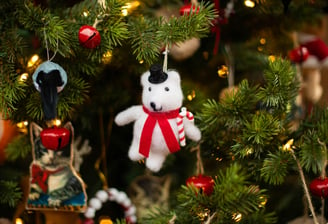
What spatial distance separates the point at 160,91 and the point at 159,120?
50mm

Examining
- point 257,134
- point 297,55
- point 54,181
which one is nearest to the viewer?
point 257,134

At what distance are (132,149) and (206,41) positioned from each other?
1.35 feet

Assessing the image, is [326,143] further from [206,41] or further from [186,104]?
[206,41]

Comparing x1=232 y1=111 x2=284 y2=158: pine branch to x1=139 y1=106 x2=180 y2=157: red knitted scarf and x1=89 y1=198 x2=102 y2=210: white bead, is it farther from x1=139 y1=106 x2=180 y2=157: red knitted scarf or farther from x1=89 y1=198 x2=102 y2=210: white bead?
x1=89 y1=198 x2=102 y2=210: white bead

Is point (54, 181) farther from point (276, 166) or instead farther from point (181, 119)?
point (276, 166)

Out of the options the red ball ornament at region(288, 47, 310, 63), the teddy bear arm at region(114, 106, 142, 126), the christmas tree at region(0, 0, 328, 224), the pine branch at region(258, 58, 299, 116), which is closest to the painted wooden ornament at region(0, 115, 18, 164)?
the christmas tree at region(0, 0, 328, 224)

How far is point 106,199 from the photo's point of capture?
92 centimetres

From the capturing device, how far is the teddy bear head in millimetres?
691

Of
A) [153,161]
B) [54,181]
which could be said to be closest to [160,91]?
[153,161]

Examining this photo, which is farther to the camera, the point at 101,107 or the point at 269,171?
the point at 101,107

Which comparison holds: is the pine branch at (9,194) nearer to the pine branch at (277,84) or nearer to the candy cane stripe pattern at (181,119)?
the candy cane stripe pattern at (181,119)

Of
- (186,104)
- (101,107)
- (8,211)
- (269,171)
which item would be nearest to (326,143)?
(269,171)

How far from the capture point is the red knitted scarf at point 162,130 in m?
0.71

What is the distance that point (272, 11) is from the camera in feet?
3.06
